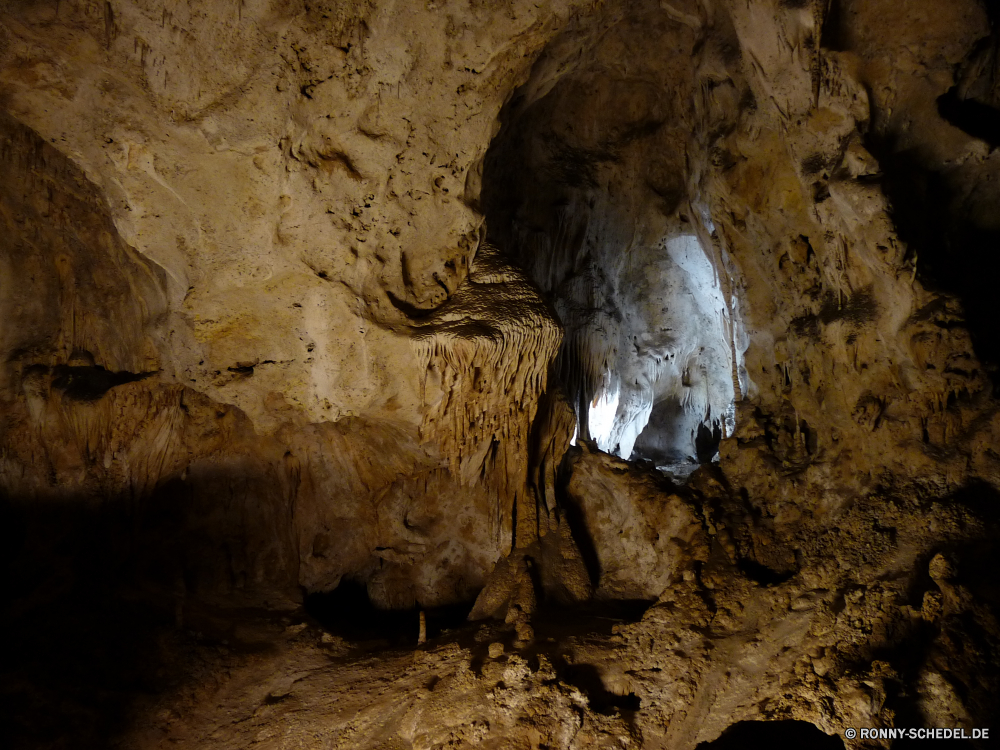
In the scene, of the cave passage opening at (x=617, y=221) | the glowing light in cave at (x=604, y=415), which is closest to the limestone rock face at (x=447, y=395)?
the cave passage opening at (x=617, y=221)

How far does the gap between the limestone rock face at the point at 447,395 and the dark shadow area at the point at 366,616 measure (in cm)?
5

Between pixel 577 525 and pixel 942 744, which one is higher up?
pixel 942 744

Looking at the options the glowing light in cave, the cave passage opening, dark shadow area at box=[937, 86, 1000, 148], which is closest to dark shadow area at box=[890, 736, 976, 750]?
the cave passage opening

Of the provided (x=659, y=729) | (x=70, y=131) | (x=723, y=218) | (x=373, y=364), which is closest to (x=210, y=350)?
(x=373, y=364)

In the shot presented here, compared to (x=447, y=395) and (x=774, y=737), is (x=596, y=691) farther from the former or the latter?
(x=447, y=395)

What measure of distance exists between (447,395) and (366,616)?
274 cm

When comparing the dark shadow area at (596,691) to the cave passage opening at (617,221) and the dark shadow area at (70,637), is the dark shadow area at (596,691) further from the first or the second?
the cave passage opening at (617,221)

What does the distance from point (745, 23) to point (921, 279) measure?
2526mm

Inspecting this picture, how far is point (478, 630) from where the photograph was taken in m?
4.93

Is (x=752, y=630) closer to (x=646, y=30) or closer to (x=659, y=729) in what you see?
(x=659, y=729)

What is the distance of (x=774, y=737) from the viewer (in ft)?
11.5

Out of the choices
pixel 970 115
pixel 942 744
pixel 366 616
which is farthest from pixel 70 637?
pixel 970 115

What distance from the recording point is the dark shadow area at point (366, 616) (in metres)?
5.86

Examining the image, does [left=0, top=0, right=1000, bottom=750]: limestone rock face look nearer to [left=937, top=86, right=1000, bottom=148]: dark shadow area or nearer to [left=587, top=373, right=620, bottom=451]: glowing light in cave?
[left=937, top=86, right=1000, bottom=148]: dark shadow area
